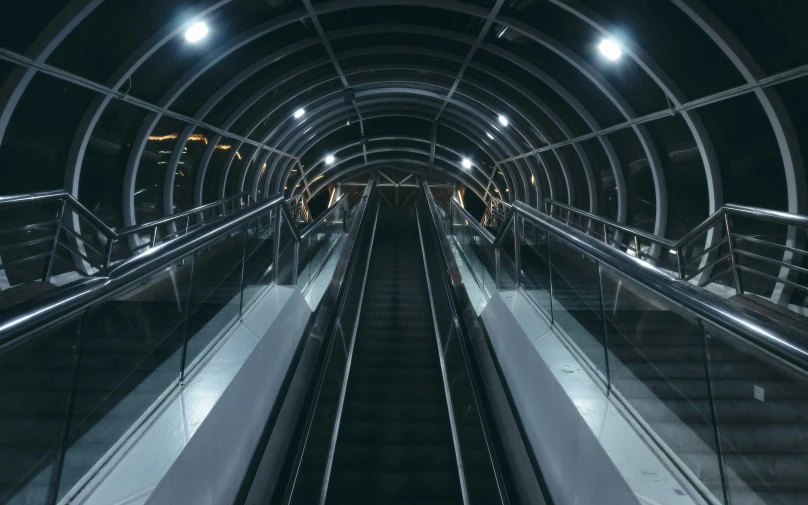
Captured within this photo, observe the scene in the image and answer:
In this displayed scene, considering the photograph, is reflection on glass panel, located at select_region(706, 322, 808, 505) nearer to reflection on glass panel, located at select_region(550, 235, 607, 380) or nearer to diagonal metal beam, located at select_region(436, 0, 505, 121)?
reflection on glass panel, located at select_region(550, 235, 607, 380)

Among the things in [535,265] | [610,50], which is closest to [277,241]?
[535,265]

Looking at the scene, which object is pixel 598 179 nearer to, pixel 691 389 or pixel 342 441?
pixel 342 441

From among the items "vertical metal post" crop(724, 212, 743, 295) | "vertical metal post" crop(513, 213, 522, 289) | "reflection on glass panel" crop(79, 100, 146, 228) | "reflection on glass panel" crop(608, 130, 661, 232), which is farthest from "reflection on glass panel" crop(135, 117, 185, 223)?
"vertical metal post" crop(724, 212, 743, 295)

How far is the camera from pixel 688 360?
183 cm

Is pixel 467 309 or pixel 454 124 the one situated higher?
pixel 454 124

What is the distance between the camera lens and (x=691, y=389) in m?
1.76

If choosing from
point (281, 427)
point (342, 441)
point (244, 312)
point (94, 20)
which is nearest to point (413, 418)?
point (342, 441)

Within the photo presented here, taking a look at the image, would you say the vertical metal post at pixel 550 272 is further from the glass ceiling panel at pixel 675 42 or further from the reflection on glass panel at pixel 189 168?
the reflection on glass panel at pixel 189 168

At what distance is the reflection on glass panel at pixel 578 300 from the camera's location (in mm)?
2760

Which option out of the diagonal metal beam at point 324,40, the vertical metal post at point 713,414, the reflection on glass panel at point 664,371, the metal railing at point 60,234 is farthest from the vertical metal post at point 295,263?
the diagonal metal beam at point 324,40

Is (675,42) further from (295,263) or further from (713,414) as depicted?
(713,414)

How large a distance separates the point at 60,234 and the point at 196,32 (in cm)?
409

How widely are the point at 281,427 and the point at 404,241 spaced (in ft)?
24.9

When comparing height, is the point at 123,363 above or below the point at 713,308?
below
